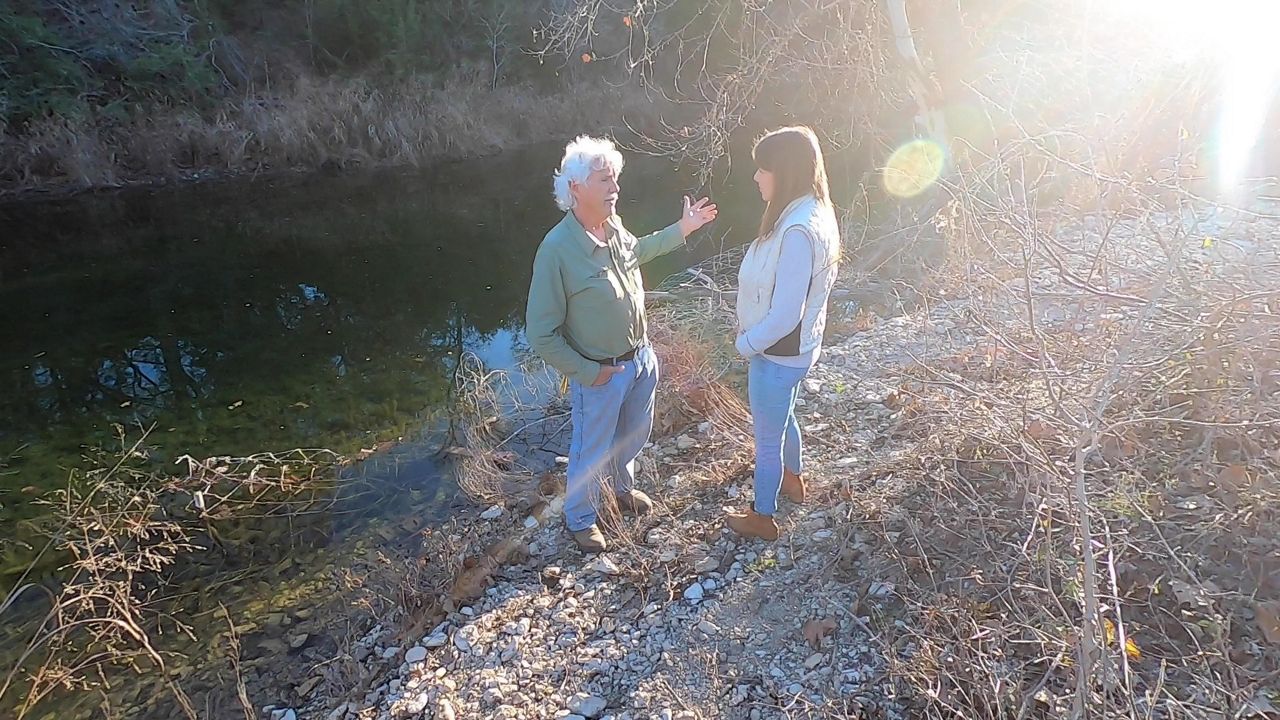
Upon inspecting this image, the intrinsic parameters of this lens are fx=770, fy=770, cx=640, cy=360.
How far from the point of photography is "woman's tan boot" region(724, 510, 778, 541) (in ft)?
11.1

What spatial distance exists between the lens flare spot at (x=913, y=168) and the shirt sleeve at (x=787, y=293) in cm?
515

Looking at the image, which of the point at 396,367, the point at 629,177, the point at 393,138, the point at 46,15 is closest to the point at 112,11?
the point at 46,15

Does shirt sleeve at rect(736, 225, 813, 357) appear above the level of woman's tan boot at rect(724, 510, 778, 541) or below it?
above

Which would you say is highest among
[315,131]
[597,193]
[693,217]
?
[597,193]

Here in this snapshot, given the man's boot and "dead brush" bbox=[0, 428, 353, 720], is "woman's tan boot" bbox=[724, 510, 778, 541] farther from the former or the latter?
"dead brush" bbox=[0, 428, 353, 720]

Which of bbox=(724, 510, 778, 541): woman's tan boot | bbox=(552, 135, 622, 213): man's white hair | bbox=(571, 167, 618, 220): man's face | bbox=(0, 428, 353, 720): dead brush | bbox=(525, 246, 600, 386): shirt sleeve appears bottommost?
bbox=(0, 428, 353, 720): dead brush

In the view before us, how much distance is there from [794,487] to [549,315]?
1.48 metres

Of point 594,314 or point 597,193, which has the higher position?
point 597,193

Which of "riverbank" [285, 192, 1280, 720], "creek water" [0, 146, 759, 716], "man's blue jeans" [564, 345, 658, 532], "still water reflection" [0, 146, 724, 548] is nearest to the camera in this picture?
"riverbank" [285, 192, 1280, 720]

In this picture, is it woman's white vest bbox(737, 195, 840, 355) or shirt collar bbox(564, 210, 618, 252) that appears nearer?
woman's white vest bbox(737, 195, 840, 355)

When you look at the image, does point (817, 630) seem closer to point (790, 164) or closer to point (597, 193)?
point (790, 164)

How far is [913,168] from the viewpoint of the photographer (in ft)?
27.9

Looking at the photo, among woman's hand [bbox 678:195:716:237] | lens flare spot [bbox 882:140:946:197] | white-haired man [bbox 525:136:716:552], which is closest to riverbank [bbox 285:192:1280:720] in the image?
white-haired man [bbox 525:136:716:552]

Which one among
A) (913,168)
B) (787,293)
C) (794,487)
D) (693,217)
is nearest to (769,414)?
(787,293)
